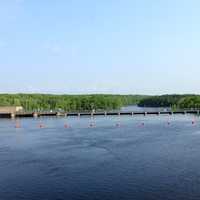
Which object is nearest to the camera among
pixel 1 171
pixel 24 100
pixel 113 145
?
pixel 1 171

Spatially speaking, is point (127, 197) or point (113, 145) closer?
point (127, 197)

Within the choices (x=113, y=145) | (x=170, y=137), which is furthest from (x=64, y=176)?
(x=170, y=137)

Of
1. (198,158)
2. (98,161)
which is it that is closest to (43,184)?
(98,161)

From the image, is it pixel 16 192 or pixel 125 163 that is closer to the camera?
pixel 16 192

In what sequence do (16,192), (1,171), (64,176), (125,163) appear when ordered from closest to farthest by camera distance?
(16,192), (64,176), (1,171), (125,163)

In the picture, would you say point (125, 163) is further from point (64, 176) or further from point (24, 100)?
point (24, 100)

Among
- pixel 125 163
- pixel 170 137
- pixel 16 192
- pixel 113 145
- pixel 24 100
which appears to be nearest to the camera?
pixel 16 192

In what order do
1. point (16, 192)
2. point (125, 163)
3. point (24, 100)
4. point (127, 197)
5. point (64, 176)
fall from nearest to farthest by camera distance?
1. point (127, 197)
2. point (16, 192)
3. point (64, 176)
4. point (125, 163)
5. point (24, 100)

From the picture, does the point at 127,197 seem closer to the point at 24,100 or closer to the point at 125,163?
the point at 125,163
